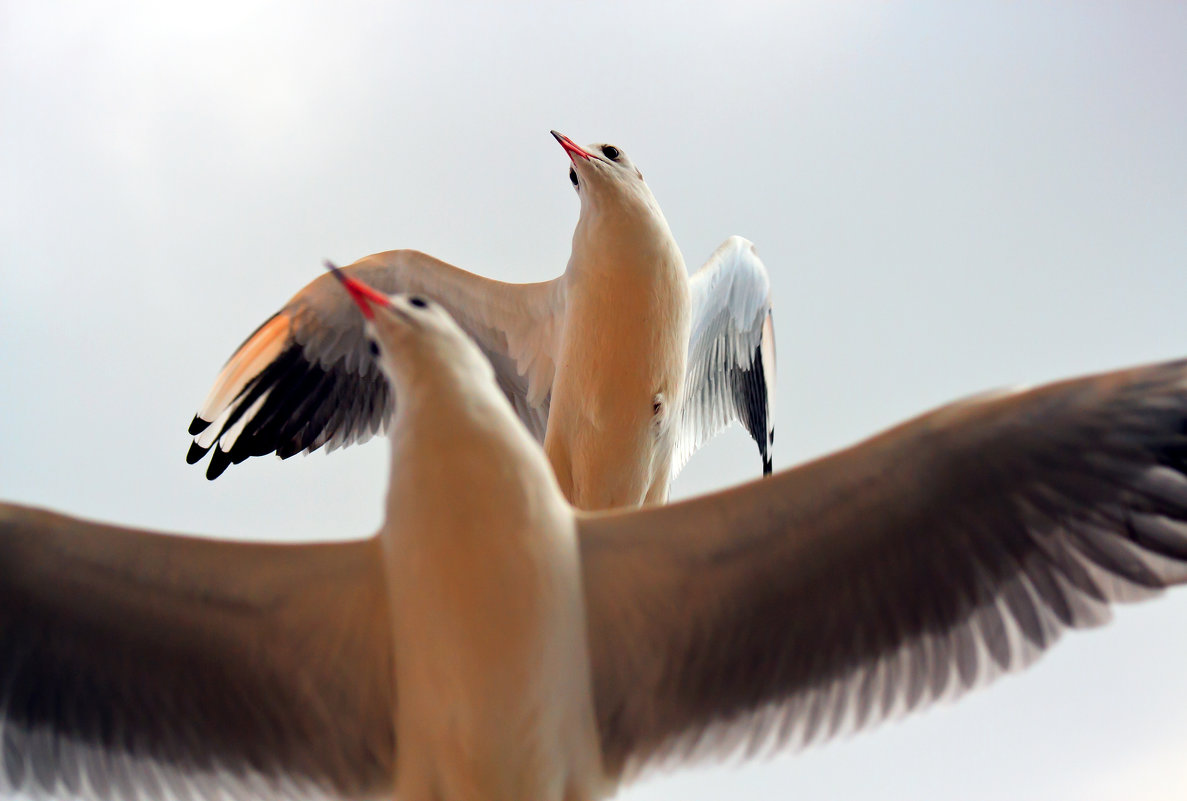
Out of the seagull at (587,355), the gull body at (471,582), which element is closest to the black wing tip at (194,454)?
the seagull at (587,355)

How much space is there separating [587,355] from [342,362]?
101cm

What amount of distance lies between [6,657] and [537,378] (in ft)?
5.72

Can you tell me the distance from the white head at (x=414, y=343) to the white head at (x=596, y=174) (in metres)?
1.21

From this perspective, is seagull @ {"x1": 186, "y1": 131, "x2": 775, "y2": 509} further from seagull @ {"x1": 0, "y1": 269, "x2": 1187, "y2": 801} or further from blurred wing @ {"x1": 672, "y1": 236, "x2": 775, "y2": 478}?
seagull @ {"x1": 0, "y1": 269, "x2": 1187, "y2": 801}

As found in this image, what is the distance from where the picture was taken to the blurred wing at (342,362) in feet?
10.6

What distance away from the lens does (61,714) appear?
1820mm

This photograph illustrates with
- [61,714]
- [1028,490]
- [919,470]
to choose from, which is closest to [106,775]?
[61,714]

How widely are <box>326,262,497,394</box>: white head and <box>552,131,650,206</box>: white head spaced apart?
121 centimetres

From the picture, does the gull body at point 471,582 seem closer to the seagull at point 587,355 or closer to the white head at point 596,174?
the seagull at point 587,355

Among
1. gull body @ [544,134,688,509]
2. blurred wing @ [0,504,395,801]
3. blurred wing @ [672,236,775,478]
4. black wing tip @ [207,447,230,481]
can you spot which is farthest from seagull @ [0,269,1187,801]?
blurred wing @ [672,236,775,478]

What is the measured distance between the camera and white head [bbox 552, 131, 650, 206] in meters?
2.79

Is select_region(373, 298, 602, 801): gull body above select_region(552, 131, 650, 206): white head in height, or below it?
below

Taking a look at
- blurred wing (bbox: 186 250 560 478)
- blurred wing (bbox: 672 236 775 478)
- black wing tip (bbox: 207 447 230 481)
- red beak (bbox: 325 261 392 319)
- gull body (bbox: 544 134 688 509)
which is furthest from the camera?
blurred wing (bbox: 672 236 775 478)

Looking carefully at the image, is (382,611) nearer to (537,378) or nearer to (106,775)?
(106,775)
